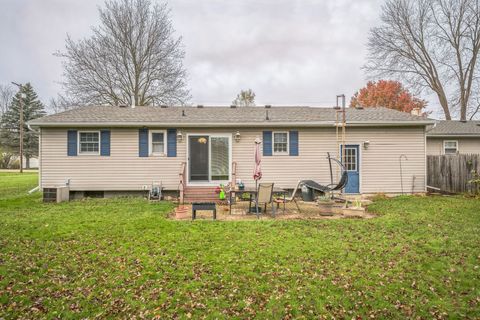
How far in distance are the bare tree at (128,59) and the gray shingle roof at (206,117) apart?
794 centimetres

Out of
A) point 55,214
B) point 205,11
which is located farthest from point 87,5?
point 55,214

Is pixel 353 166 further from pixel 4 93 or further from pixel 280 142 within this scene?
pixel 4 93

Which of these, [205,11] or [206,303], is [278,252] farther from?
[205,11]

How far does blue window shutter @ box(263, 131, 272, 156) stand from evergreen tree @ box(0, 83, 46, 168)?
121 ft

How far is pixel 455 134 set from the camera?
14.5 metres

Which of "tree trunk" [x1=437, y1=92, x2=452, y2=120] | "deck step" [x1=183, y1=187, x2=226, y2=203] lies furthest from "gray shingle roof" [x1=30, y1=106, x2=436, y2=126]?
"tree trunk" [x1=437, y1=92, x2=452, y2=120]

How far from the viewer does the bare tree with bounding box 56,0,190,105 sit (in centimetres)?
1927

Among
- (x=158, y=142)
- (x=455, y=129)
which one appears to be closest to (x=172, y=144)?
(x=158, y=142)

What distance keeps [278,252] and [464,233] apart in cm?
398

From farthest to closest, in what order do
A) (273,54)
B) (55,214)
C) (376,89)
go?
(376,89) < (273,54) < (55,214)

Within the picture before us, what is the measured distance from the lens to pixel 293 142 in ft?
36.2

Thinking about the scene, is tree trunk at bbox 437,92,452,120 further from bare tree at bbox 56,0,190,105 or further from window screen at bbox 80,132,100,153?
window screen at bbox 80,132,100,153

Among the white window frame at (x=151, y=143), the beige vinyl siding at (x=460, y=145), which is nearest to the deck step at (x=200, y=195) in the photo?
the white window frame at (x=151, y=143)

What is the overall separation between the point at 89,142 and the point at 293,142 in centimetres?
791
